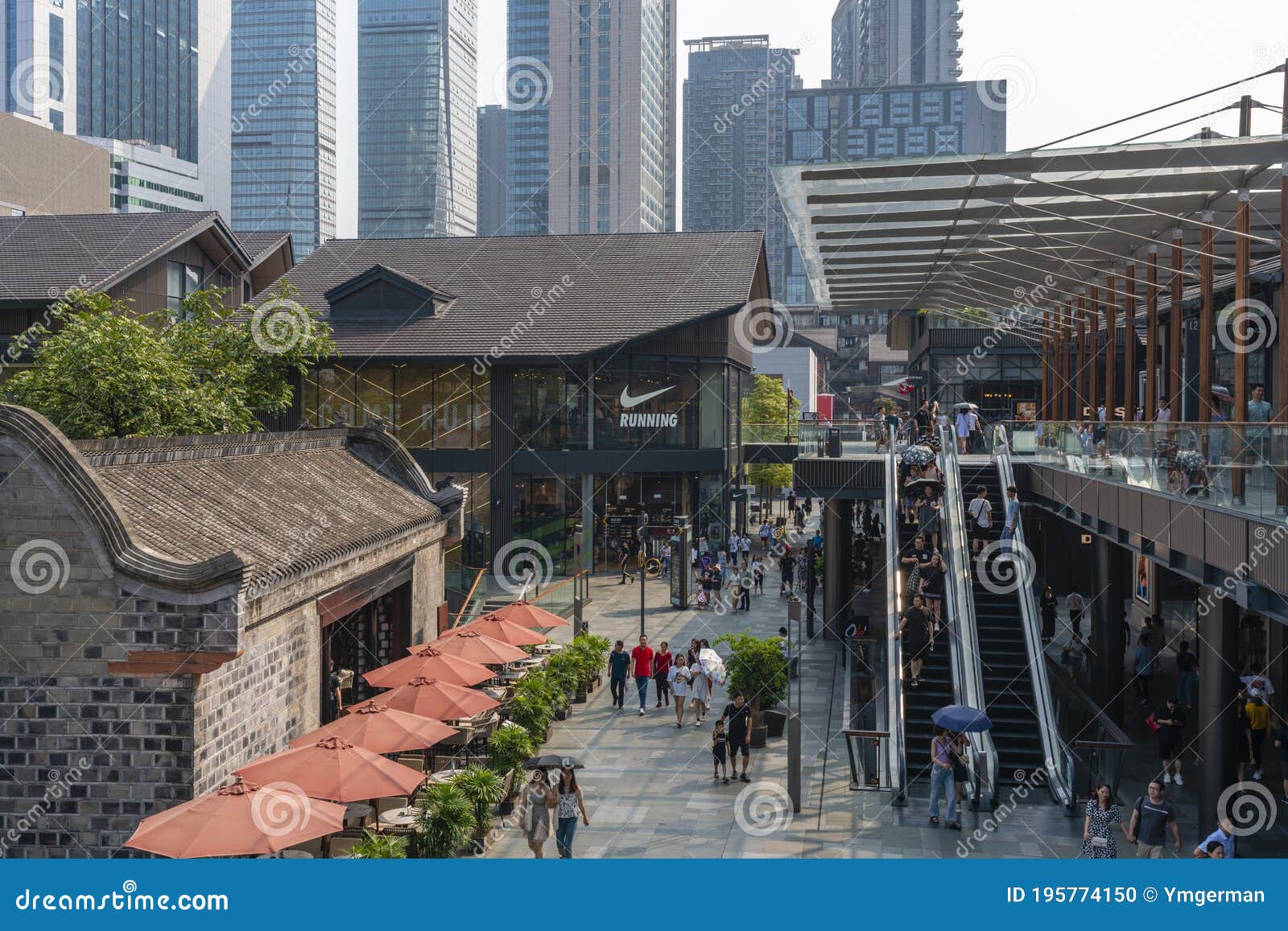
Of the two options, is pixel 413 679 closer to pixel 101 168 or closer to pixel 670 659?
pixel 670 659

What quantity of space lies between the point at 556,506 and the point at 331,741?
2943 cm

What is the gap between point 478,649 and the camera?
21156 millimetres

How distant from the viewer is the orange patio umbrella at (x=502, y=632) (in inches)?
891

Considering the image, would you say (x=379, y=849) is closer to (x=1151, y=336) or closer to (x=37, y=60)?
(x=1151, y=336)

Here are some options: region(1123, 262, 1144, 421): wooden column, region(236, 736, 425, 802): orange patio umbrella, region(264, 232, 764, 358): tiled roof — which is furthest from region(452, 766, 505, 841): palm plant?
region(264, 232, 764, 358): tiled roof

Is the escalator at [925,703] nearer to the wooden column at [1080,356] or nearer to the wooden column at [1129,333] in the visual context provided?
the wooden column at [1129,333]

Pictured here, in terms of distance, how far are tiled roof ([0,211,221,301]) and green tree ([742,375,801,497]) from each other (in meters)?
28.5

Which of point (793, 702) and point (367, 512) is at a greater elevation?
point (367, 512)

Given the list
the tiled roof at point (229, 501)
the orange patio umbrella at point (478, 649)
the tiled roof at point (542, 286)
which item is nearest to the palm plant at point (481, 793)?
the tiled roof at point (229, 501)

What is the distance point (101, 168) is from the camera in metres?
81.8

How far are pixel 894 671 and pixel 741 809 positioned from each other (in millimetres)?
4475

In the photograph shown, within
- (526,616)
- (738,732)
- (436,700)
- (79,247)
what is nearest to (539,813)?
(436,700)

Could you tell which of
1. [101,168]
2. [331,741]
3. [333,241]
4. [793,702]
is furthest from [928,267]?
[101,168]

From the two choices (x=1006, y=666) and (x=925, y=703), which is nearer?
(x=925, y=703)
